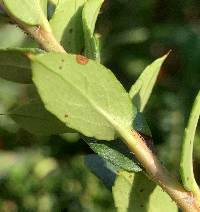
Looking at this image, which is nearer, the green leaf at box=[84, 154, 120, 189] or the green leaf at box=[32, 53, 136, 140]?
the green leaf at box=[32, 53, 136, 140]

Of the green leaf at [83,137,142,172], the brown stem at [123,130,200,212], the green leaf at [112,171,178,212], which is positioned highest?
the brown stem at [123,130,200,212]

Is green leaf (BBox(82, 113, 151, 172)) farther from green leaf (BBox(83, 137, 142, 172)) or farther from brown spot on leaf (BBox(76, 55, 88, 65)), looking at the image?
brown spot on leaf (BBox(76, 55, 88, 65))

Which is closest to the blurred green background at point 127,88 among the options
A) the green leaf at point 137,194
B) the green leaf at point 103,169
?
the green leaf at point 103,169

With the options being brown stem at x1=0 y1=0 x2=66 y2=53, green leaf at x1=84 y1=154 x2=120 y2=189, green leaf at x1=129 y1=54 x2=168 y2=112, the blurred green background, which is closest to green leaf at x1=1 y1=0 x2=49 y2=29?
brown stem at x1=0 y1=0 x2=66 y2=53

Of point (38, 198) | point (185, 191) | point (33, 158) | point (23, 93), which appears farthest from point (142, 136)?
point (33, 158)

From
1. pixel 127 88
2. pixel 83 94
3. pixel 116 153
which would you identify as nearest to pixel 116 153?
pixel 116 153

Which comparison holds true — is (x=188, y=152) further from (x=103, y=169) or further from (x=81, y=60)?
(x=103, y=169)
